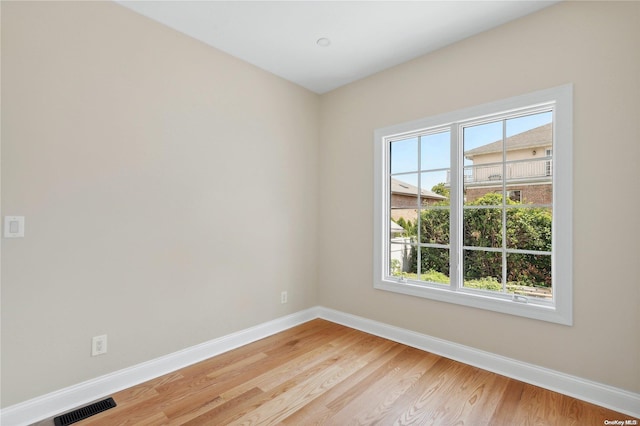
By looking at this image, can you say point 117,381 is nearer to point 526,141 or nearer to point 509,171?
point 509,171

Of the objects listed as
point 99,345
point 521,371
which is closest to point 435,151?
point 521,371

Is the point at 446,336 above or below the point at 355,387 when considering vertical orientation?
above

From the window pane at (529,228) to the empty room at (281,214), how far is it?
1 cm

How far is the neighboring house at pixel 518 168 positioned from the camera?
226 centimetres

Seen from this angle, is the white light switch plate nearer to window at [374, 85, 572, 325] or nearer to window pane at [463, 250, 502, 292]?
window at [374, 85, 572, 325]

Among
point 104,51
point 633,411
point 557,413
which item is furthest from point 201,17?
point 633,411

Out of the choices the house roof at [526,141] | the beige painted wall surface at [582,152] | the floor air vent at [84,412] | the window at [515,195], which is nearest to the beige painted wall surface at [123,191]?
the floor air vent at [84,412]

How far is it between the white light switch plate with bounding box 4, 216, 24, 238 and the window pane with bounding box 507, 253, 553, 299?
3356mm

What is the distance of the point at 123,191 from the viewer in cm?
216

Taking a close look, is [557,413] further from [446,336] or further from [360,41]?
[360,41]

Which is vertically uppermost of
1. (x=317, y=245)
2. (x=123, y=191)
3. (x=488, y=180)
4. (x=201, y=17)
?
(x=201, y=17)

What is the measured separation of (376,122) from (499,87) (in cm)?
114

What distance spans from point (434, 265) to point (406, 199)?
0.71 m

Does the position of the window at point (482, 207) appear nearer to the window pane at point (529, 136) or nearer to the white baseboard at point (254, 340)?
the window pane at point (529, 136)
